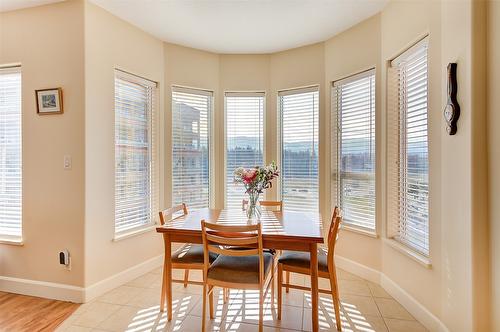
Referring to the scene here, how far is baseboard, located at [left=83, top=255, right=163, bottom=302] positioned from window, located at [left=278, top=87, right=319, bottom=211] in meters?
1.84

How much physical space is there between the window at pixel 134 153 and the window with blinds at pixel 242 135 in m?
1.04

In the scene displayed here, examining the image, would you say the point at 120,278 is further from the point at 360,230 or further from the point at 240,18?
the point at 240,18

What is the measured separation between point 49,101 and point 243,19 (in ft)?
6.80

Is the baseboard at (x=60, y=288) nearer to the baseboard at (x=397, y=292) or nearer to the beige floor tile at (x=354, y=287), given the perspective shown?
the beige floor tile at (x=354, y=287)

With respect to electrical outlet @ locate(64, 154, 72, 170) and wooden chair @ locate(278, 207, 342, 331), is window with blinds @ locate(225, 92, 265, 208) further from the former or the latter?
electrical outlet @ locate(64, 154, 72, 170)

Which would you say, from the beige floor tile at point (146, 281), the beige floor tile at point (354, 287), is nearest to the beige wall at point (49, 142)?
the beige floor tile at point (146, 281)

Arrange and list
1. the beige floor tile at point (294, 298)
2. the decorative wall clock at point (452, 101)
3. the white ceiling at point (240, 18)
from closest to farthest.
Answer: the decorative wall clock at point (452, 101)
the beige floor tile at point (294, 298)
the white ceiling at point (240, 18)

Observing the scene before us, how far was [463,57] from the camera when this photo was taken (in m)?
1.74

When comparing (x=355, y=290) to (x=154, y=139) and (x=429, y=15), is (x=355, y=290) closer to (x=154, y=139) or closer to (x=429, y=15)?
(x=429, y=15)

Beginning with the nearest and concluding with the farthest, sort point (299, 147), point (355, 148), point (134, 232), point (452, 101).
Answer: point (452, 101) → point (134, 232) → point (355, 148) → point (299, 147)

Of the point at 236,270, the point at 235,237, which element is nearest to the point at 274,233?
the point at 235,237

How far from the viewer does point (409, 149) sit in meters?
2.56

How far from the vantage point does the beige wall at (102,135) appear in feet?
8.46

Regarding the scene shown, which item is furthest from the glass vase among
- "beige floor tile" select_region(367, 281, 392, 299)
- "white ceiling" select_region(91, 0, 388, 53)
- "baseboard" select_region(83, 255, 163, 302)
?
"white ceiling" select_region(91, 0, 388, 53)
